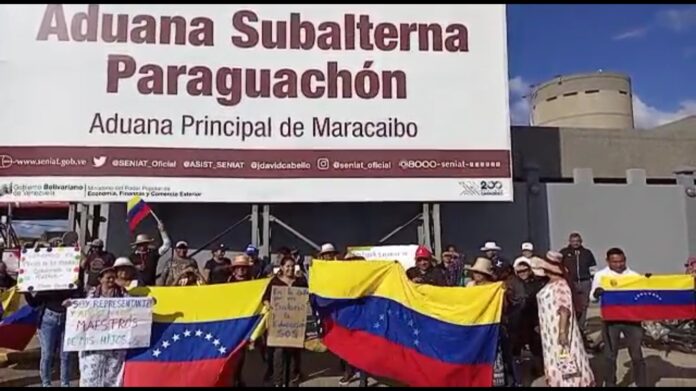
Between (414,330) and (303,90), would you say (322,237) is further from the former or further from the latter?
(414,330)

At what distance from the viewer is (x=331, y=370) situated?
861cm

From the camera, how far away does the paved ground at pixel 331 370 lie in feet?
25.7

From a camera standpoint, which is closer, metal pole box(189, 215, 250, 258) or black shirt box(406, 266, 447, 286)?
black shirt box(406, 266, 447, 286)

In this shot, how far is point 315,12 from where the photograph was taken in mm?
11414

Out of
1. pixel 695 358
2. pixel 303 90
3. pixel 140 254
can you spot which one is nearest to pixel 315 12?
pixel 303 90

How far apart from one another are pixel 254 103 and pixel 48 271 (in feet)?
15.9

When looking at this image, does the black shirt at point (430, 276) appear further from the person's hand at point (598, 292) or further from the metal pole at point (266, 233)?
the metal pole at point (266, 233)

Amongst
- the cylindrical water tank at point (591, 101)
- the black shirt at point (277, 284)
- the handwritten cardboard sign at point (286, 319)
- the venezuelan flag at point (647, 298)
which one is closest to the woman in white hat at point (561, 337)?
the venezuelan flag at point (647, 298)

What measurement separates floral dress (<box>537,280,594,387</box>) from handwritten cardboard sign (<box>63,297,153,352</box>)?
12.4 feet

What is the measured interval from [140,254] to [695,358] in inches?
295

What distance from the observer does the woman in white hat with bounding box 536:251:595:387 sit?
6043 millimetres

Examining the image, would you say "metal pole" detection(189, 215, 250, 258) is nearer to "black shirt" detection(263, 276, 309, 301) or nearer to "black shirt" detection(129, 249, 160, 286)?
"black shirt" detection(129, 249, 160, 286)

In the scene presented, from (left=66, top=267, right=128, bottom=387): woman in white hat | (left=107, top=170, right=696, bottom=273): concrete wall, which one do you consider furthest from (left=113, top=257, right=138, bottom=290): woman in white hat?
(left=107, top=170, right=696, bottom=273): concrete wall

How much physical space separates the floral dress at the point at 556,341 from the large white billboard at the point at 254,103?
16.8 feet
